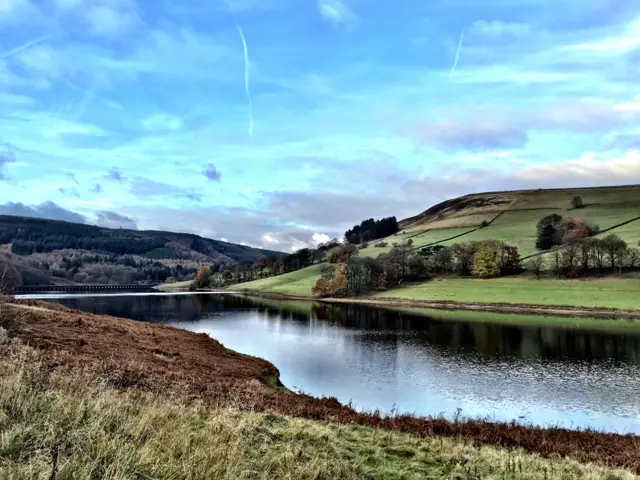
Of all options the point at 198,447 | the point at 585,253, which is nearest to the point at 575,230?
the point at 585,253

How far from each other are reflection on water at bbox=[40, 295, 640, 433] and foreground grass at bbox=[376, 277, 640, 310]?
25670mm

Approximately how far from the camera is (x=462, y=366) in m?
37.5

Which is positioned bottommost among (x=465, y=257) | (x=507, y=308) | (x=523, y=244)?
(x=507, y=308)

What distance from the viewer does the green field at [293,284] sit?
13809cm

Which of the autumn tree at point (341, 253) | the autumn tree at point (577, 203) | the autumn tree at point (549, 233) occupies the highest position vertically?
the autumn tree at point (577, 203)

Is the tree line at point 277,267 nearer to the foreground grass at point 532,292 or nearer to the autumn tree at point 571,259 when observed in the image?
the foreground grass at point 532,292

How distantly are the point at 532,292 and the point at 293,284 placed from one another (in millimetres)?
76814

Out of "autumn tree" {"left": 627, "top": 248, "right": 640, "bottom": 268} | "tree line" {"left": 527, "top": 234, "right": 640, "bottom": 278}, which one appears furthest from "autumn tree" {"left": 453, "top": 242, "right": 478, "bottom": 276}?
"autumn tree" {"left": 627, "top": 248, "right": 640, "bottom": 268}

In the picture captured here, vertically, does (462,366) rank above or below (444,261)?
below

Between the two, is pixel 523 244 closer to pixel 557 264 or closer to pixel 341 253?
pixel 557 264

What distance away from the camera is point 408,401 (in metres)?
26.2

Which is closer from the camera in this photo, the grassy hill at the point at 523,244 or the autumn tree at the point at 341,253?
the grassy hill at the point at 523,244

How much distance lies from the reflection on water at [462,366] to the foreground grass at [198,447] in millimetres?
14258

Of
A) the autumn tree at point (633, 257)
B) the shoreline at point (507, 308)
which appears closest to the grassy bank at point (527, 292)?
the shoreline at point (507, 308)
